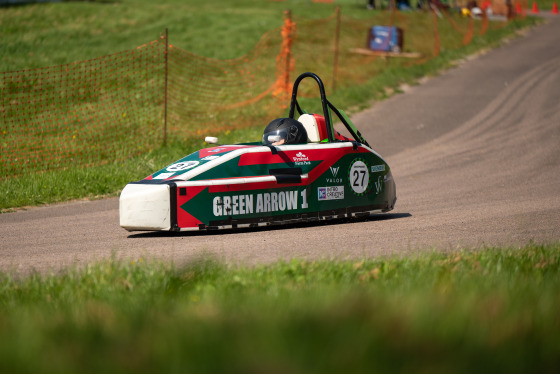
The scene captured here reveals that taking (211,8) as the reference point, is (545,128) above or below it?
below

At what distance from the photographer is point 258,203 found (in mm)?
7672

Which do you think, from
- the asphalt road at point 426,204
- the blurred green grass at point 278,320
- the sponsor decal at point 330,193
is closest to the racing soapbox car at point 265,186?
the sponsor decal at point 330,193

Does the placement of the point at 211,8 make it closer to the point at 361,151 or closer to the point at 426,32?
the point at 426,32

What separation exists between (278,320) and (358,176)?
17.0 ft

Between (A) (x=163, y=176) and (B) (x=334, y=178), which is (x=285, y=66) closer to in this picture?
(B) (x=334, y=178)

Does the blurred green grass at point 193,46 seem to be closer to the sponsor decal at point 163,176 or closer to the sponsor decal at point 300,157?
the sponsor decal at point 163,176

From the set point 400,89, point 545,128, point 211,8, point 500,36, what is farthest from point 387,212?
point 211,8

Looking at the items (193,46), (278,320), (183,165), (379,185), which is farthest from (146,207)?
(193,46)

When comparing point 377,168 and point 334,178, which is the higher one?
point 377,168

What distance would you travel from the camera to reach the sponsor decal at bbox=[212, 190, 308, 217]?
24.6 ft

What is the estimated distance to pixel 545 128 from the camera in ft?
51.7

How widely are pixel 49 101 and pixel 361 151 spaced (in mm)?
13465

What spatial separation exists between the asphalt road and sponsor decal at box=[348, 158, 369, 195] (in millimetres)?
421

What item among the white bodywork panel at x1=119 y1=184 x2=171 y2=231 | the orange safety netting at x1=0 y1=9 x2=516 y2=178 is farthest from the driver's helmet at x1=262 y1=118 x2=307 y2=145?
the orange safety netting at x1=0 y1=9 x2=516 y2=178
